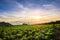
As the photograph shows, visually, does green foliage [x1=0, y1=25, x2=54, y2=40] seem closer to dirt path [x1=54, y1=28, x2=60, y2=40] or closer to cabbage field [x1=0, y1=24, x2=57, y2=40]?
cabbage field [x1=0, y1=24, x2=57, y2=40]

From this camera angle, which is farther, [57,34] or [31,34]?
[57,34]

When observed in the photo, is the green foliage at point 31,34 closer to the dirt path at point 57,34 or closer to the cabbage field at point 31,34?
the cabbage field at point 31,34

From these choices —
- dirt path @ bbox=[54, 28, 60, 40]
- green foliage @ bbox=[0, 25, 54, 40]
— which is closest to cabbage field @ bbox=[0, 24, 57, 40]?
green foliage @ bbox=[0, 25, 54, 40]

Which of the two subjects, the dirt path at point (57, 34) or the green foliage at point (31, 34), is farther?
the dirt path at point (57, 34)

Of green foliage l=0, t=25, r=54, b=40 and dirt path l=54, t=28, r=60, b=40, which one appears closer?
green foliage l=0, t=25, r=54, b=40

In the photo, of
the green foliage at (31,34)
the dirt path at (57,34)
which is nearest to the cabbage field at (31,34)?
the green foliage at (31,34)

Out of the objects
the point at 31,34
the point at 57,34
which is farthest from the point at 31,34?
the point at 57,34

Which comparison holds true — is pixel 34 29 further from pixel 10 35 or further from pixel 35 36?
pixel 10 35

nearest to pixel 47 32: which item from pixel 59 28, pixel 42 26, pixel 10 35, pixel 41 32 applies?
pixel 41 32

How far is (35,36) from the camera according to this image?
186 inches

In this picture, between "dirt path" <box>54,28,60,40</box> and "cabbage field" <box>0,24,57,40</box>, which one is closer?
"cabbage field" <box>0,24,57,40</box>

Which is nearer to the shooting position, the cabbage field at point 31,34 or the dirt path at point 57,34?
the cabbage field at point 31,34

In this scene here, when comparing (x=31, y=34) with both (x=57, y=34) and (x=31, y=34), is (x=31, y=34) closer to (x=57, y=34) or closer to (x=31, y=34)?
(x=31, y=34)

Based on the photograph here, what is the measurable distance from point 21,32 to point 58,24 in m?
1.80
